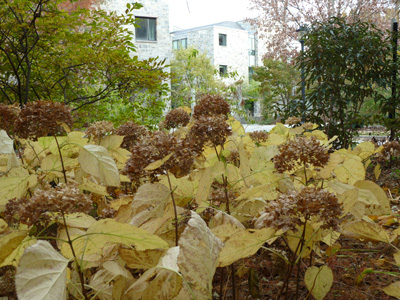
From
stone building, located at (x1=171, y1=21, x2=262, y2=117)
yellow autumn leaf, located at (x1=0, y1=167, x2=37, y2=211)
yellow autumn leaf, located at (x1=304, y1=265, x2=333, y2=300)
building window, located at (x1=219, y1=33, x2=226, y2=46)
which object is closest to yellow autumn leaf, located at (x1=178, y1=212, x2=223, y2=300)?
yellow autumn leaf, located at (x1=304, y1=265, x2=333, y2=300)

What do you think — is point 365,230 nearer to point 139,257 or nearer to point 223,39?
point 139,257

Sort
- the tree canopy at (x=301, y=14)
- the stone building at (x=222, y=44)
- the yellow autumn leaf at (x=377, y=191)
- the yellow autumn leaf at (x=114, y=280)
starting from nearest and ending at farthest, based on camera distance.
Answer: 1. the yellow autumn leaf at (x=114, y=280)
2. the yellow autumn leaf at (x=377, y=191)
3. the tree canopy at (x=301, y=14)
4. the stone building at (x=222, y=44)

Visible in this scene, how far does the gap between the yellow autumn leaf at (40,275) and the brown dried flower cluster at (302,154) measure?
1.24 ft

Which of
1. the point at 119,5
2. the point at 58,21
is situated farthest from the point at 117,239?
the point at 119,5

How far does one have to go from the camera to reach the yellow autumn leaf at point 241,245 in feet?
1.27

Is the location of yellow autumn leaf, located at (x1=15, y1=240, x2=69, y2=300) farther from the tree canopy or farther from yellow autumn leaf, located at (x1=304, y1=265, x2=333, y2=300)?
the tree canopy

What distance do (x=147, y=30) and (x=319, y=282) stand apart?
14398mm

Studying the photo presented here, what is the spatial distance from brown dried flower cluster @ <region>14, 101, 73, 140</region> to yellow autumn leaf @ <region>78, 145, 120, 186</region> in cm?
11

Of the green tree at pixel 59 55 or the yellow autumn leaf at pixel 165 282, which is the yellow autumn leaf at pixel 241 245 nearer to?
the yellow autumn leaf at pixel 165 282

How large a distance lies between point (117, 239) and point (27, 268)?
0.09 meters

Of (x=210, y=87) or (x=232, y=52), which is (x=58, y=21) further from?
(x=232, y=52)

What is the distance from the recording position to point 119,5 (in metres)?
15.0

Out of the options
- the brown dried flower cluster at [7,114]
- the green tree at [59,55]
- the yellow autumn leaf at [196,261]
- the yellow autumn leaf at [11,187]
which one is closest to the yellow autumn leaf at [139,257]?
the yellow autumn leaf at [196,261]

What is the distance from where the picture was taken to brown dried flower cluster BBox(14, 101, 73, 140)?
61cm
